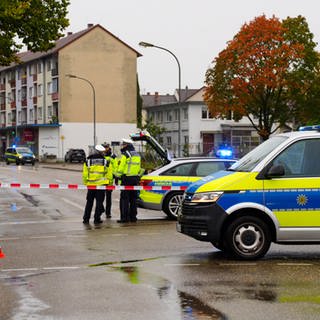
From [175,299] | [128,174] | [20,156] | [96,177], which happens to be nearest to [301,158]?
[175,299]

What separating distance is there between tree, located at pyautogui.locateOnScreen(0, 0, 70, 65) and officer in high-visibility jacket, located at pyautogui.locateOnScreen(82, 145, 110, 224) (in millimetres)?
7594

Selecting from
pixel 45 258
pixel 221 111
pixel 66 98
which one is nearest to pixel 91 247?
pixel 45 258

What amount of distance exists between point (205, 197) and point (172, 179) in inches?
268

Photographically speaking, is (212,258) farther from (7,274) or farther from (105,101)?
(105,101)

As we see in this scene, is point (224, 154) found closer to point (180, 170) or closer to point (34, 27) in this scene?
point (180, 170)

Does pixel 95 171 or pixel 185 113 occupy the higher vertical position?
pixel 185 113

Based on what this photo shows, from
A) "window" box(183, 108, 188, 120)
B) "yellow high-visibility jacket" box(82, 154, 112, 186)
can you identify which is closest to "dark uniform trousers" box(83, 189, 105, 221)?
"yellow high-visibility jacket" box(82, 154, 112, 186)

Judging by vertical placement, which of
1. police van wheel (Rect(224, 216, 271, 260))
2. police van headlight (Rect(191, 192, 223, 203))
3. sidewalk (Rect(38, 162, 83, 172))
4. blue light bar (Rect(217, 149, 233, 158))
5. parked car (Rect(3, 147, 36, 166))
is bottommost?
police van wheel (Rect(224, 216, 271, 260))

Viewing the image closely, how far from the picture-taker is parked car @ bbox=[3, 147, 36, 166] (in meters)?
66.4

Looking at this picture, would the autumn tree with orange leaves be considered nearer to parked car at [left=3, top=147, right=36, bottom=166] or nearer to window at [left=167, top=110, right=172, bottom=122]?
parked car at [left=3, top=147, right=36, bottom=166]

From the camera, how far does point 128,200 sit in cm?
1686

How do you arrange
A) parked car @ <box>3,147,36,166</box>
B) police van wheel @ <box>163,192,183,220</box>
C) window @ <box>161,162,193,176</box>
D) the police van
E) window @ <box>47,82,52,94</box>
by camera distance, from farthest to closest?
window @ <box>47,82,52,94</box> → parked car @ <box>3,147,36,166</box> → window @ <box>161,162,193,176</box> → police van wheel @ <box>163,192,183,220</box> → the police van

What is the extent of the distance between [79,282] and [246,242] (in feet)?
8.96

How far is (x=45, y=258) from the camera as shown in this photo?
10.7 metres
